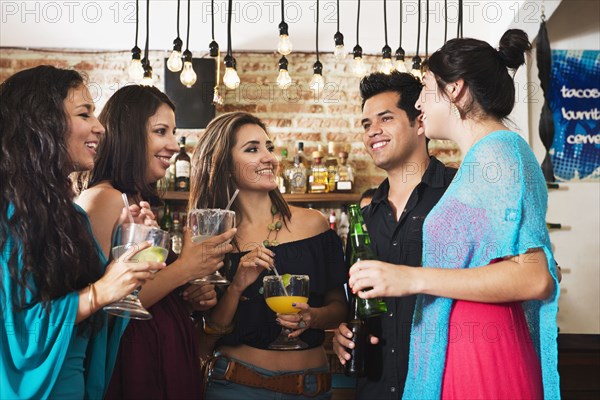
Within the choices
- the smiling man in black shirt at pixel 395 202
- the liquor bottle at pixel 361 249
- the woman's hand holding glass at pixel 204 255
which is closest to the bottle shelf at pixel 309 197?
the smiling man in black shirt at pixel 395 202

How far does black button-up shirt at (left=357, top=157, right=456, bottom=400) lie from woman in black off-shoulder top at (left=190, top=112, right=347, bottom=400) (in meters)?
0.17

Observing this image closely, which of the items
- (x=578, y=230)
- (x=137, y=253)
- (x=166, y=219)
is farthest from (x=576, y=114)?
(x=137, y=253)

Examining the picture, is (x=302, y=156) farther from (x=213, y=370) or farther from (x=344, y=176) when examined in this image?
(x=213, y=370)

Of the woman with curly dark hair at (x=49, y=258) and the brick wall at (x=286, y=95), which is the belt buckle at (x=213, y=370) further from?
the brick wall at (x=286, y=95)

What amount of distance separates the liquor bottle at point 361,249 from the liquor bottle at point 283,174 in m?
2.32

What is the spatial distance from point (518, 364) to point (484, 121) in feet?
1.92

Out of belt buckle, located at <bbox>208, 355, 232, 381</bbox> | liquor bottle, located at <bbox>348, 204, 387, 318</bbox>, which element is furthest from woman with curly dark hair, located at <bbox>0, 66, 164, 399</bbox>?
liquor bottle, located at <bbox>348, 204, 387, 318</bbox>

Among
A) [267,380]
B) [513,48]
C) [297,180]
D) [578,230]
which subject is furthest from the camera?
[297,180]

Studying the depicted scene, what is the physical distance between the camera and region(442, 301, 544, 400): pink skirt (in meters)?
1.39

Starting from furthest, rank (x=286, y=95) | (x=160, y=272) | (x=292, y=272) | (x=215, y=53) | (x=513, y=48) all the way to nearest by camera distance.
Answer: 1. (x=286, y=95)
2. (x=215, y=53)
3. (x=292, y=272)
4. (x=160, y=272)
5. (x=513, y=48)

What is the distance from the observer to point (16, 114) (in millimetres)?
1465

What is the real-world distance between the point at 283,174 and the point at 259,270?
2538mm

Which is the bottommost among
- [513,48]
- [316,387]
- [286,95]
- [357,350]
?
[316,387]

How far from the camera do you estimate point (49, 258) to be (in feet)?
4.52
